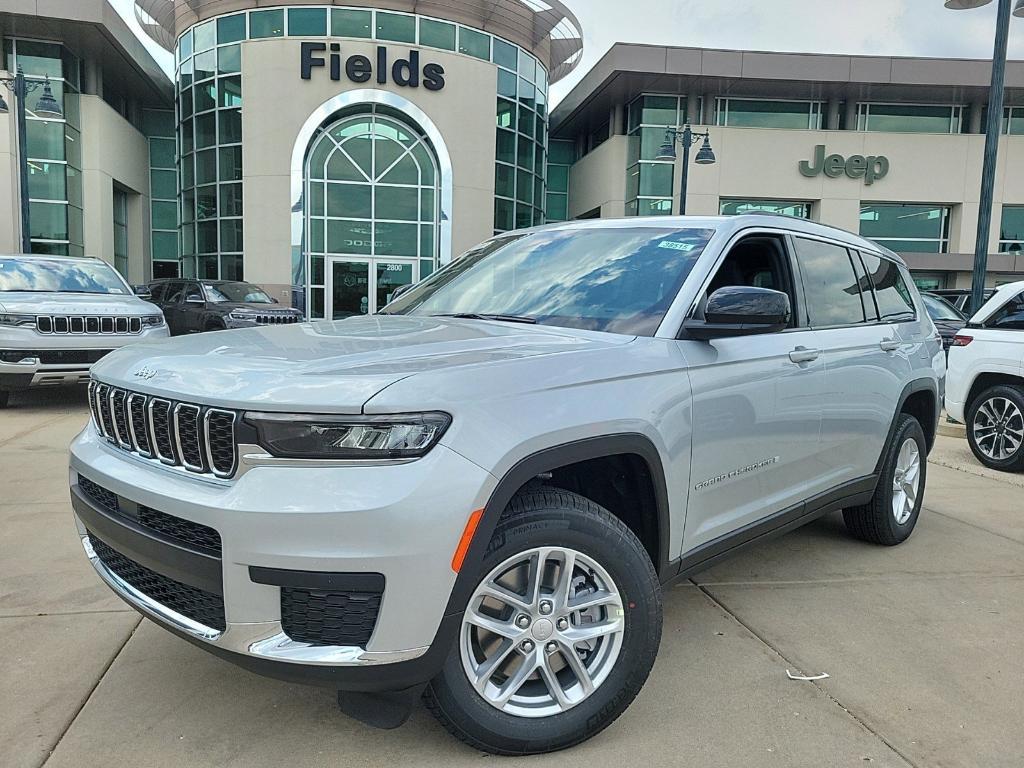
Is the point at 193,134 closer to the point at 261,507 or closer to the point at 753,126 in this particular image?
the point at 753,126

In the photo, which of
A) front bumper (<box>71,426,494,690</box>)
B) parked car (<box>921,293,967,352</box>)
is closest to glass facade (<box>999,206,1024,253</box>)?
parked car (<box>921,293,967,352</box>)

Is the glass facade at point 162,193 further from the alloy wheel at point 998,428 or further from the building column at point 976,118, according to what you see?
the building column at point 976,118

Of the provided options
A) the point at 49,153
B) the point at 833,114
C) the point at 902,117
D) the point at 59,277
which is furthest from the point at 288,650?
the point at 902,117

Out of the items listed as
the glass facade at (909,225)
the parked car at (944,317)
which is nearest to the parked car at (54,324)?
the parked car at (944,317)

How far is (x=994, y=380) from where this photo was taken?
703 centimetres

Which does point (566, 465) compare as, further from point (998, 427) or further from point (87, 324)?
point (87, 324)

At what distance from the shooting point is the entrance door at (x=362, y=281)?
24.3 m

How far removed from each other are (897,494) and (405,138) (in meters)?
22.2

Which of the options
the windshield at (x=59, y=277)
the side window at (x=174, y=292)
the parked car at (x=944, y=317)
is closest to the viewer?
the windshield at (x=59, y=277)

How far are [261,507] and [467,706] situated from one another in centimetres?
85

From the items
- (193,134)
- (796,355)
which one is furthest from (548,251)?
(193,134)

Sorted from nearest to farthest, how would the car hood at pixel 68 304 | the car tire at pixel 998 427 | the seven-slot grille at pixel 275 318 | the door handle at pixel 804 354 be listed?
the door handle at pixel 804 354, the car tire at pixel 998 427, the car hood at pixel 68 304, the seven-slot grille at pixel 275 318

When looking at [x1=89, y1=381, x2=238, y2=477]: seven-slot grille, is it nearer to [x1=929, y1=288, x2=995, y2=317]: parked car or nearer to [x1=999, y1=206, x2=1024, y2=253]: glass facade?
[x1=929, y1=288, x2=995, y2=317]: parked car

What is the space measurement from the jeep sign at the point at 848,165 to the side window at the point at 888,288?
26.5 meters
